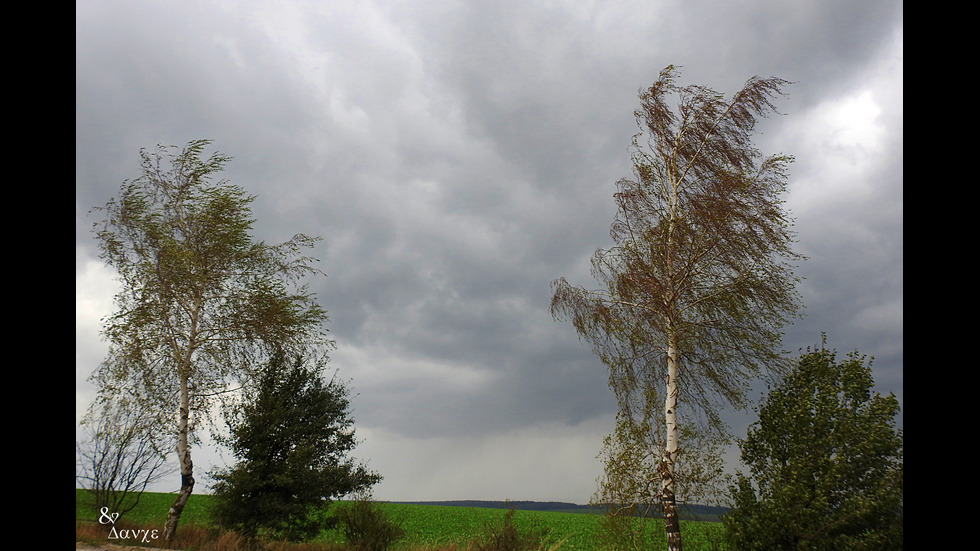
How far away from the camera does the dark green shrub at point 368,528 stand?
17.9 meters

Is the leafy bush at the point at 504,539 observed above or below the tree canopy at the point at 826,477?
below

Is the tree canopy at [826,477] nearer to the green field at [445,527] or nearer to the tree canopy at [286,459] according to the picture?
the green field at [445,527]

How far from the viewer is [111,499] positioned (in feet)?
56.4

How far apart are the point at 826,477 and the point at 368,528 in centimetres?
1298

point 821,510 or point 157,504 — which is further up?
point 821,510

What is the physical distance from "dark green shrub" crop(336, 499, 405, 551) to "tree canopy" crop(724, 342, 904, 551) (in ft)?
34.0

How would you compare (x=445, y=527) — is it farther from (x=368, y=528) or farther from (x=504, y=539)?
(x=504, y=539)

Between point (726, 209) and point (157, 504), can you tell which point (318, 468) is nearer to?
point (726, 209)

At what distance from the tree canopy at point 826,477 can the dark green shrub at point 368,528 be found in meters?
10.3

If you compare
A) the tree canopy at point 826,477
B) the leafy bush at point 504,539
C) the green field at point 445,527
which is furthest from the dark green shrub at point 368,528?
the tree canopy at point 826,477

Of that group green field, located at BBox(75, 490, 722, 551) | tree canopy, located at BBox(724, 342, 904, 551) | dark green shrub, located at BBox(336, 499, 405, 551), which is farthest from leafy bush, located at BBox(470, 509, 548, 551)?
tree canopy, located at BBox(724, 342, 904, 551)

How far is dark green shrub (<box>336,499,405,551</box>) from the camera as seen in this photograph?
1788 cm
